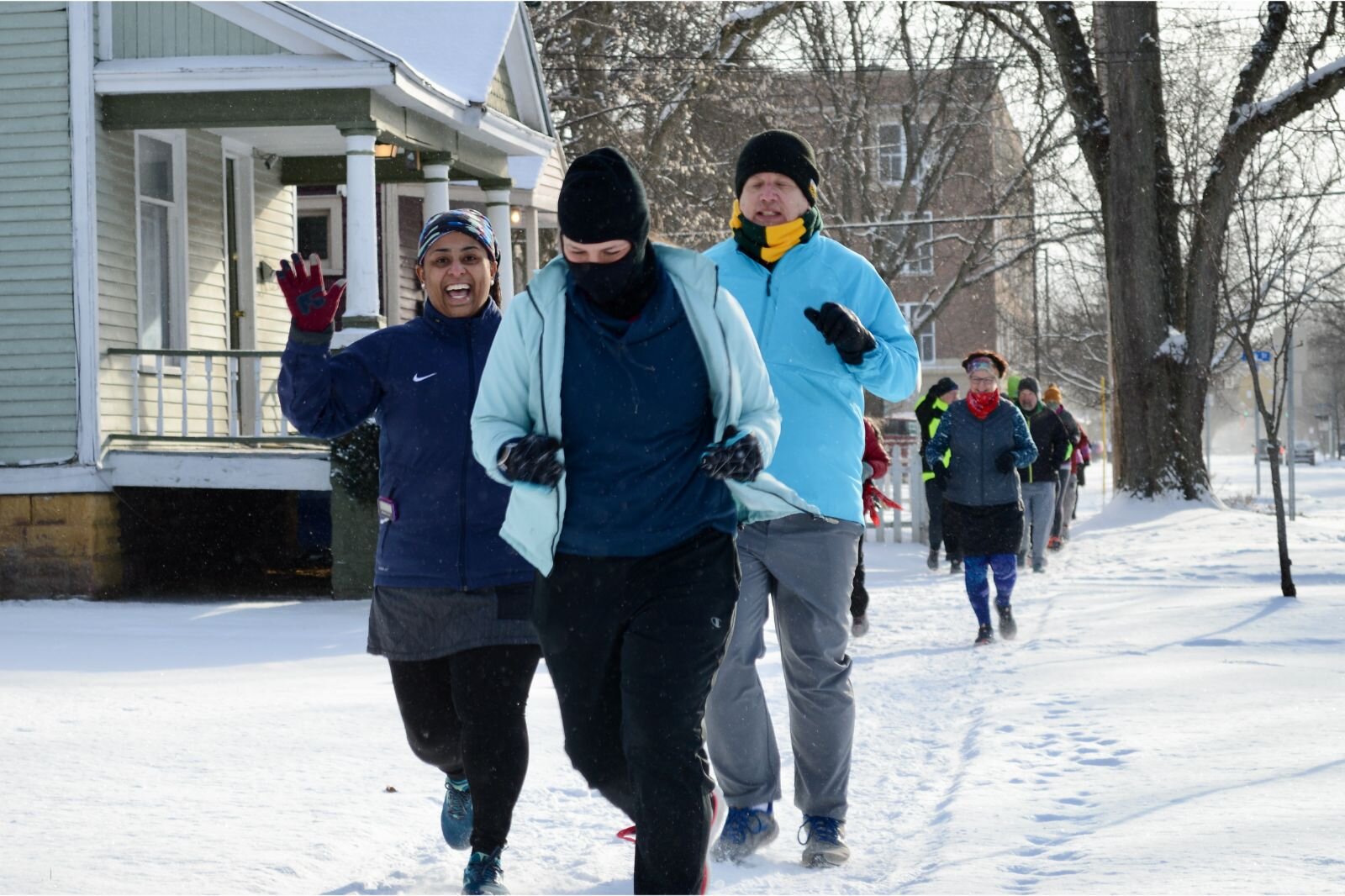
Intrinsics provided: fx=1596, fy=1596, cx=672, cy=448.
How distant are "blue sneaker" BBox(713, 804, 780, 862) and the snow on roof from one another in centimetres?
1103

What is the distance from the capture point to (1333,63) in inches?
805

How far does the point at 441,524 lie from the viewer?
14.7ft

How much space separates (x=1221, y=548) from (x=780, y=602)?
516 inches

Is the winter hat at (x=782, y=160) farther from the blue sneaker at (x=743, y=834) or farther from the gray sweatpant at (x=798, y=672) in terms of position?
the blue sneaker at (x=743, y=834)

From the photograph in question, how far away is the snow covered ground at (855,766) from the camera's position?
445cm

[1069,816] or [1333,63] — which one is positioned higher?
[1333,63]

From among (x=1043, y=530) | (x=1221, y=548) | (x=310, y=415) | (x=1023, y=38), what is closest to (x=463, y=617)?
(x=310, y=415)

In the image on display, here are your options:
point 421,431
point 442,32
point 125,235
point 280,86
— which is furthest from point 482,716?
point 442,32

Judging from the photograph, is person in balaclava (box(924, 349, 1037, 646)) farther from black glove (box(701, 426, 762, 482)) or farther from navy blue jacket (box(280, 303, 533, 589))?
black glove (box(701, 426, 762, 482))

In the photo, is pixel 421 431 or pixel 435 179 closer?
pixel 421 431

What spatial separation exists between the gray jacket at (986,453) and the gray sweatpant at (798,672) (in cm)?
530

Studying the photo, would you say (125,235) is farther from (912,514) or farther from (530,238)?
(912,514)

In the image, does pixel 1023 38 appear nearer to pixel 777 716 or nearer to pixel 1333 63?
pixel 1333 63

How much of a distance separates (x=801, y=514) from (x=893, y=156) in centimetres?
3753
